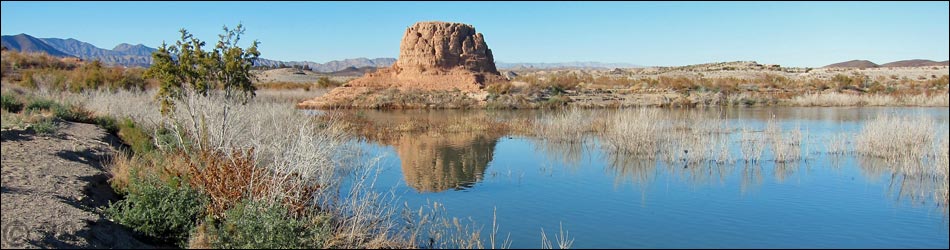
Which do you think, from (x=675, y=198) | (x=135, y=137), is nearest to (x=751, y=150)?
(x=675, y=198)

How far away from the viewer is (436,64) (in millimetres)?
45469

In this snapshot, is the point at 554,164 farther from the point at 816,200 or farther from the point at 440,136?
the point at 440,136

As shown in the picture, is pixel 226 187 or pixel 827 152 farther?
pixel 827 152

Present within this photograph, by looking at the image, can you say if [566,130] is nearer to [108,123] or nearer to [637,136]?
[637,136]

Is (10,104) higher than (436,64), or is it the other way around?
(436,64)

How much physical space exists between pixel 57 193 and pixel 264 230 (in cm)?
358

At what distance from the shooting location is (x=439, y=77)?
1735 inches

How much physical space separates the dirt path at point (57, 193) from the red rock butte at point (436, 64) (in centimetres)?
3040

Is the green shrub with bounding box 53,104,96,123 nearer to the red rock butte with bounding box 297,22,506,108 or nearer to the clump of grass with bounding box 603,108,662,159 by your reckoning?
the clump of grass with bounding box 603,108,662,159

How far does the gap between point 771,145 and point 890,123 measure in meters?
2.34

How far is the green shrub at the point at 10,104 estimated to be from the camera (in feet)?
50.3

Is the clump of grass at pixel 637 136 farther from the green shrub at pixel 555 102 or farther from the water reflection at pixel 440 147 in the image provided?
the green shrub at pixel 555 102

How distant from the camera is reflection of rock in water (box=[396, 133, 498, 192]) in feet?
41.1

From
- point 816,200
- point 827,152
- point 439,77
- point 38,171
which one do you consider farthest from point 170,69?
point 439,77
